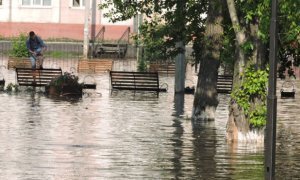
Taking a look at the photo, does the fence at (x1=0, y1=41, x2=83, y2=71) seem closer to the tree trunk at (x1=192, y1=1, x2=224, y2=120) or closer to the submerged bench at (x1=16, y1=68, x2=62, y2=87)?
the submerged bench at (x1=16, y1=68, x2=62, y2=87)

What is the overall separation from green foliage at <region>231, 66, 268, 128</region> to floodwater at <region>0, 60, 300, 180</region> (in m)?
0.60

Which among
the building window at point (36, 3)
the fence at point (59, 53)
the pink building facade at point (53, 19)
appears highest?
the building window at point (36, 3)

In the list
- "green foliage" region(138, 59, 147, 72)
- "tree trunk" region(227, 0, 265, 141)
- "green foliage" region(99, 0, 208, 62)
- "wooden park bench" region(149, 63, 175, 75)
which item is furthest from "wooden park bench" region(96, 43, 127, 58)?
"tree trunk" region(227, 0, 265, 141)

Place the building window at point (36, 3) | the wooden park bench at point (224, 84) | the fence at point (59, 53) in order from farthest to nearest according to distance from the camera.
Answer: the building window at point (36, 3)
the fence at point (59, 53)
the wooden park bench at point (224, 84)

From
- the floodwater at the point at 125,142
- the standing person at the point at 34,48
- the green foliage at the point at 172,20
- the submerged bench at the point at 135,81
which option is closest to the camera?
the floodwater at the point at 125,142

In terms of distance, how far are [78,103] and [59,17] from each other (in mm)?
41713

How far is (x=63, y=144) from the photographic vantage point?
2678 centimetres

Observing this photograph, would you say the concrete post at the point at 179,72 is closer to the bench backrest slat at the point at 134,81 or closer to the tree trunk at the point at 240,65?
the bench backrest slat at the point at 134,81

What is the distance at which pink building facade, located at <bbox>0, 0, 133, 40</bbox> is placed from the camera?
78875mm

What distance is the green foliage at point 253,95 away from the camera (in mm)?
27562

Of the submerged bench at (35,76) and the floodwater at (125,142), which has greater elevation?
the submerged bench at (35,76)

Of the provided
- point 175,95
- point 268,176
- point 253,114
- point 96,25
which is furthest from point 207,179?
point 96,25

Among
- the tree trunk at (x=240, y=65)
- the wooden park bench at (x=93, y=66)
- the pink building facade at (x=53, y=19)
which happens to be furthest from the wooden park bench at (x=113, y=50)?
the tree trunk at (x=240, y=65)

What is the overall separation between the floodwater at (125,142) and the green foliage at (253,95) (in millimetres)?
603
